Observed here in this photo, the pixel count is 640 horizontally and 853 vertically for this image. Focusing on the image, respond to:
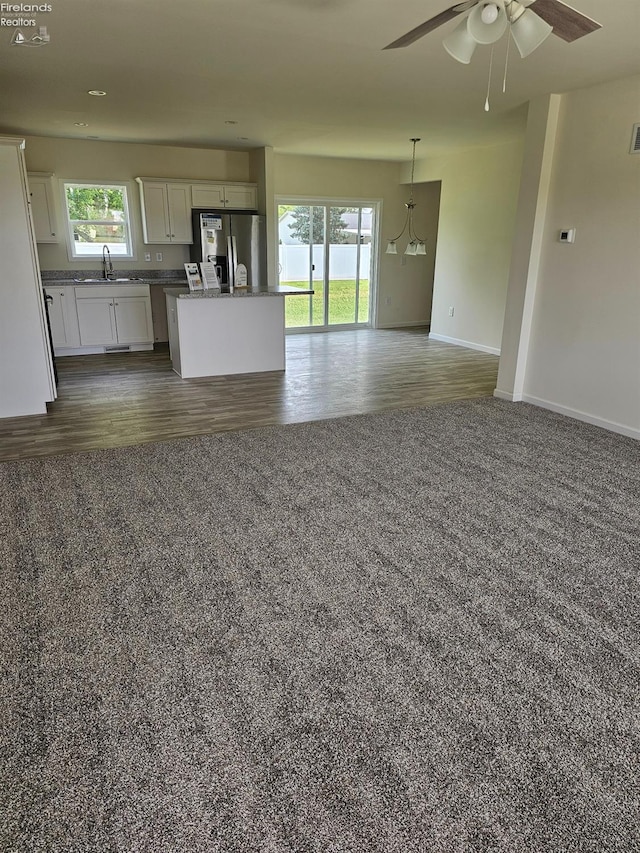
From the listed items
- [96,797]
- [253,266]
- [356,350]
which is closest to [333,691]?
[96,797]

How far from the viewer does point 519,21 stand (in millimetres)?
2311

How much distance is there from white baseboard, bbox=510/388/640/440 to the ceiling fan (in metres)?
2.94

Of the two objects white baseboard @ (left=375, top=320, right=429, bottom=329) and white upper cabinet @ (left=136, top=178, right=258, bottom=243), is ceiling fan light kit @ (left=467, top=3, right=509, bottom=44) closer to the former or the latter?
white upper cabinet @ (left=136, top=178, right=258, bottom=243)

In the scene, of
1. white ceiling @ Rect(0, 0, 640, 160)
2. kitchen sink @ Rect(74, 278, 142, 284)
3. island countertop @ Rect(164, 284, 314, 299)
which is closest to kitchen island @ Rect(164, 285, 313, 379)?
island countertop @ Rect(164, 284, 314, 299)

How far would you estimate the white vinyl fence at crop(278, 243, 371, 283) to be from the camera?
8.67 m

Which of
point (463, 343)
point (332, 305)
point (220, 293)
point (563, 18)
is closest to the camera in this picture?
point (563, 18)

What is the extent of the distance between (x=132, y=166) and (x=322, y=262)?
10.2 ft

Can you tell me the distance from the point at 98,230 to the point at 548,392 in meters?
6.13

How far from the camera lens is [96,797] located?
4.89 feet

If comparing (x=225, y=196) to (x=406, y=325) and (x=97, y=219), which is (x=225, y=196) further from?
(x=406, y=325)

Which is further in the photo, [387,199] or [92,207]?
[387,199]

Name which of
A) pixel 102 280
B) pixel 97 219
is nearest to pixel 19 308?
pixel 102 280

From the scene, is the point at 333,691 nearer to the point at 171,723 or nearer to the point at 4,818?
the point at 171,723

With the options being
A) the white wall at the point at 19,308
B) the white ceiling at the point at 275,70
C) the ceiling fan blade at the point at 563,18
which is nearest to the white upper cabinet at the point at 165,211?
the white ceiling at the point at 275,70
